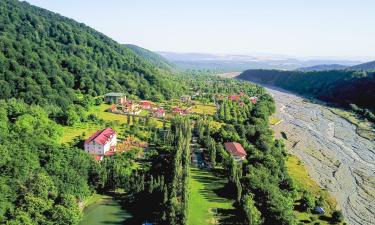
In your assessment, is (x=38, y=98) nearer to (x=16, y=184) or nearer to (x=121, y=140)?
(x=121, y=140)

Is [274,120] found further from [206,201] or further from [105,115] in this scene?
[206,201]

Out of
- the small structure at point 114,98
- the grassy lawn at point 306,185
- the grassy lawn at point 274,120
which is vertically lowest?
the grassy lawn at point 306,185

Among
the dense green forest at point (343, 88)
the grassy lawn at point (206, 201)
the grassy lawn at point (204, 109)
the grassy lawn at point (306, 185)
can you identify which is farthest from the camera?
the dense green forest at point (343, 88)

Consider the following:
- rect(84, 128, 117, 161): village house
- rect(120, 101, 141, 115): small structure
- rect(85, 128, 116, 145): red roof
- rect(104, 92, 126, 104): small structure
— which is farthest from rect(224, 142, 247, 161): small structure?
rect(104, 92, 126, 104): small structure

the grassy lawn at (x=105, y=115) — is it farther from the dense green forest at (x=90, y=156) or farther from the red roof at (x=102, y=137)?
the red roof at (x=102, y=137)

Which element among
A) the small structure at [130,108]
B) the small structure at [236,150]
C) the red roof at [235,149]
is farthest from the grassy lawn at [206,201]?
the small structure at [130,108]

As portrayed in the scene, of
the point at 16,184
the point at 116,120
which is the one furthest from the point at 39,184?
the point at 116,120
